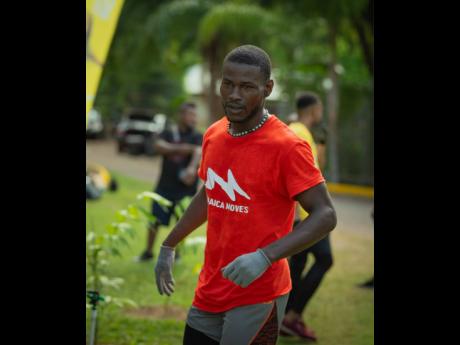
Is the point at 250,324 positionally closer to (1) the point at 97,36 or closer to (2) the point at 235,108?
(2) the point at 235,108

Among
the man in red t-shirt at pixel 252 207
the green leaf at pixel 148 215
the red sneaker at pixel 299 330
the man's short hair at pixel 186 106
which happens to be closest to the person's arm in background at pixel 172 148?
the man's short hair at pixel 186 106

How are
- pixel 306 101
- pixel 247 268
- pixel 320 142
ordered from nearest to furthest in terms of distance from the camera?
pixel 247 268
pixel 306 101
pixel 320 142

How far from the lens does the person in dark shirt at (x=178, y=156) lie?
29.6ft

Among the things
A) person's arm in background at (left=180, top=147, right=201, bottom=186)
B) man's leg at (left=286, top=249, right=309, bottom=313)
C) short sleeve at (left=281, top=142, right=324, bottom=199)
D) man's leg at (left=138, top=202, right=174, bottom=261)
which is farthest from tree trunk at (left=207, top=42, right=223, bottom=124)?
short sleeve at (left=281, top=142, right=324, bottom=199)

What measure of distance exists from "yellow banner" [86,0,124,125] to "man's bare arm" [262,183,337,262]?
2.14m

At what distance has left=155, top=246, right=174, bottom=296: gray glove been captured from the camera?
3744 millimetres

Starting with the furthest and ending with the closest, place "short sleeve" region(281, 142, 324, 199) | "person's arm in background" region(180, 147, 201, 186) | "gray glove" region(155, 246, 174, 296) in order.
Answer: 1. "person's arm in background" region(180, 147, 201, 186)
2. "gray glove" region(155, 246, 174, 296)
3. "short sleeve" region(281, 142, 324, 199)

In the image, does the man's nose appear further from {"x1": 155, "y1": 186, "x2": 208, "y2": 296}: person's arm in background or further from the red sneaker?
the red sneaker

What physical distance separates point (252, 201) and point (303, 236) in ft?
0.93

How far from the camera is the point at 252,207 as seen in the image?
3307 mm

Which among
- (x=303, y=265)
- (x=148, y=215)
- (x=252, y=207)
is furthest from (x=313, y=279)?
(x=252, y=207)
